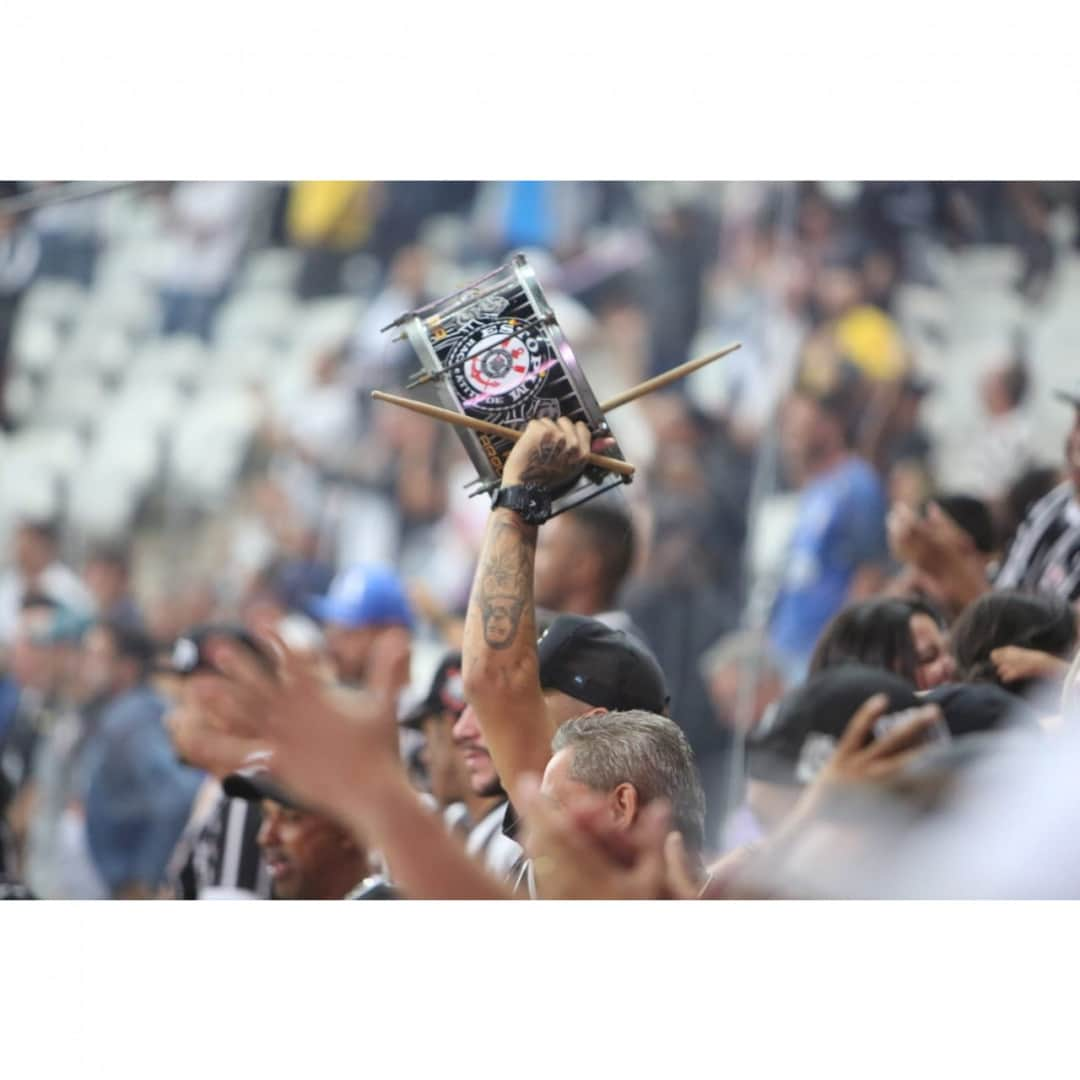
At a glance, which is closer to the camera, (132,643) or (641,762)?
(641,762)

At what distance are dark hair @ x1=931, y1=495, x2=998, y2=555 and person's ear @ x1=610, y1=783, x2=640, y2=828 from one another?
6.22 feet

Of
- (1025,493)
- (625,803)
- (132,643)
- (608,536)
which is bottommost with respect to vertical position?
(132,643)

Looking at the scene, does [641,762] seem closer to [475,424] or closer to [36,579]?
[475,424]

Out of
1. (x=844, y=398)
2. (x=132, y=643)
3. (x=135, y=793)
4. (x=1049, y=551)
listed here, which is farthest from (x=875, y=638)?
(x=132, y=643)

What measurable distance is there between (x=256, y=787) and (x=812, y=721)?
104cm

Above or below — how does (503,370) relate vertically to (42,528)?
above

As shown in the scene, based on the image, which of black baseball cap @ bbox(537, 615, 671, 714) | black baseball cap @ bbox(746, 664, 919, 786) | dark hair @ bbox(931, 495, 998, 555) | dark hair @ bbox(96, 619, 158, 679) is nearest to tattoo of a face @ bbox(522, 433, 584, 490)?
black baseball cap @ bbox(537, 615, 671, 714)

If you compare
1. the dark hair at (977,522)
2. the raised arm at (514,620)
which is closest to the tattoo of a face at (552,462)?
the raised arm at (514,620)

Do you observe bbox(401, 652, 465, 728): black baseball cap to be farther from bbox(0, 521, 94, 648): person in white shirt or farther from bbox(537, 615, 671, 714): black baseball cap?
bbox(0, 521, 94, 648): person in white shirt

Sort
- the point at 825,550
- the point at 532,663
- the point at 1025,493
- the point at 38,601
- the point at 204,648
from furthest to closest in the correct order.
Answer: the point at 38,601 < the point at 825,550 < the point at 1025,493 < the point at 204,648 < the point at 532,663

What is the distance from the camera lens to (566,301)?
17.3 ft

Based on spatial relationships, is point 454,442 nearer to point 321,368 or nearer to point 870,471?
point 321,368

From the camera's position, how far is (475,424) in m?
2.87

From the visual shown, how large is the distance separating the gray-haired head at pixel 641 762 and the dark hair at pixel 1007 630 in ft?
3.34
